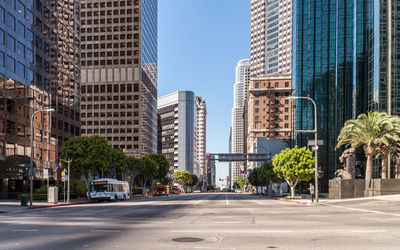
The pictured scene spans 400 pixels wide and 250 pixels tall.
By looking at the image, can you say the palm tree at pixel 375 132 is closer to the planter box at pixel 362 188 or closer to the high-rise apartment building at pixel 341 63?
the planter box at pixel 362 188

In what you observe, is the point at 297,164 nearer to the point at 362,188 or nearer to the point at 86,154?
the point at 362,188

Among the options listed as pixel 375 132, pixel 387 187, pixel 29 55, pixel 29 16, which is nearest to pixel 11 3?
pixel 29 16

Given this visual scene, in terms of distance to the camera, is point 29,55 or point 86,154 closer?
point 86,154

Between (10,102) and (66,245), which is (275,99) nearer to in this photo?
(10,102)

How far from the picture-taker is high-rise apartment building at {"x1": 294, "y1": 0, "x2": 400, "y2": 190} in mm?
65312

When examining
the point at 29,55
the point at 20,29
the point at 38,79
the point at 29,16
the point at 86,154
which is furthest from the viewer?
the point at 38,79

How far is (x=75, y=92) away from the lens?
87500 millimetres

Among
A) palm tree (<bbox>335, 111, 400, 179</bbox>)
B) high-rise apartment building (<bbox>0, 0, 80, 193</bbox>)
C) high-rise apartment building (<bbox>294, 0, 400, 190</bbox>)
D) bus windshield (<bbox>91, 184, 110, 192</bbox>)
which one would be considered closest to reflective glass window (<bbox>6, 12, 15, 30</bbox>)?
high-rise apartment building (<bbox>0, 0, 80, 193</bbox>)

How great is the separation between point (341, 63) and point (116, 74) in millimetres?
89537

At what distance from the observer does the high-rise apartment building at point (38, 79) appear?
60.8 meters

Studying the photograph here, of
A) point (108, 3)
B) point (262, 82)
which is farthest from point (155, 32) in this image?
point (262, 82)

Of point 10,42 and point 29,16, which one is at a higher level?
point 29,16

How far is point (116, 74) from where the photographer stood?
6102 inches

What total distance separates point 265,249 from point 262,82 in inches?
6289
